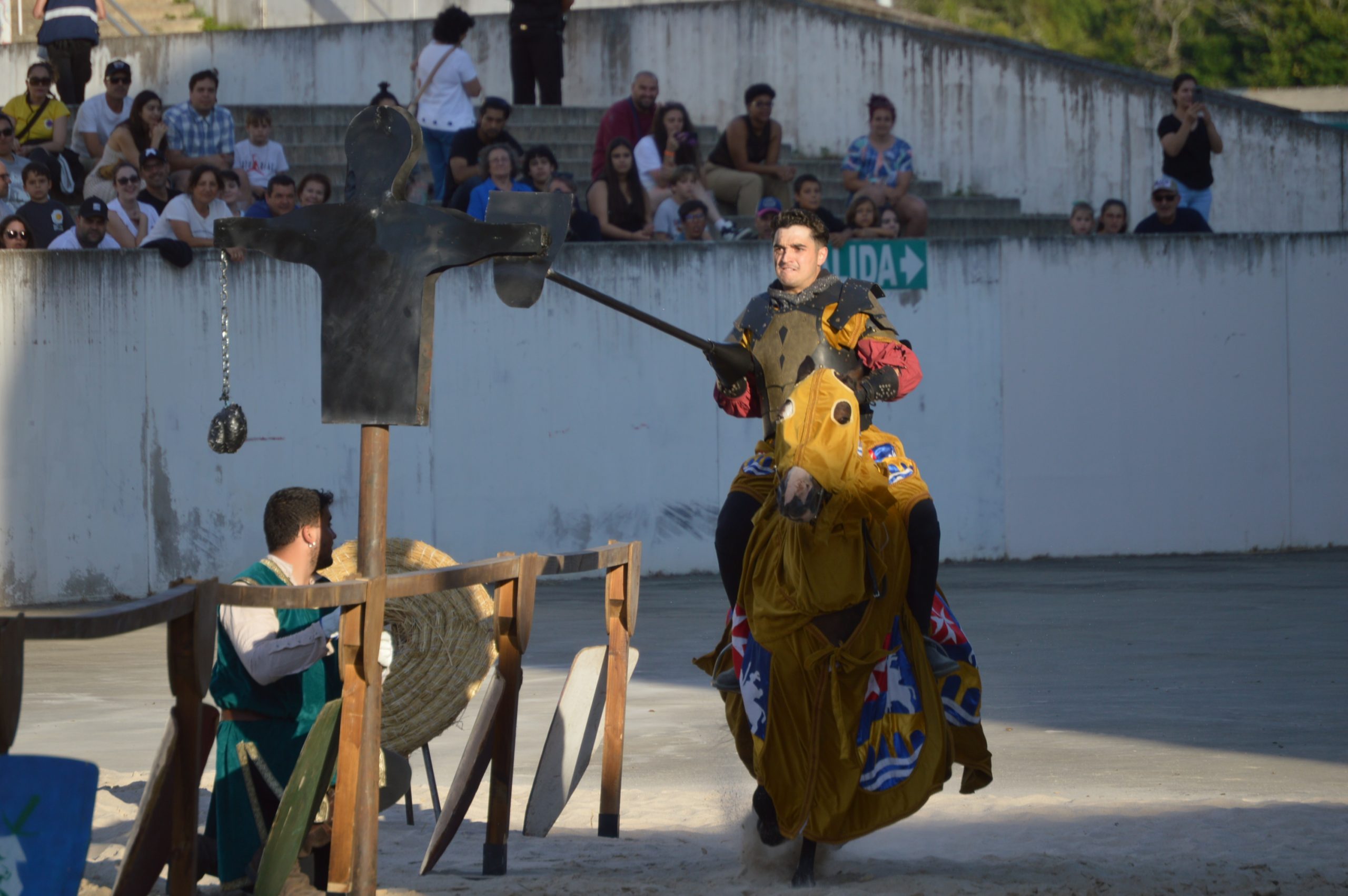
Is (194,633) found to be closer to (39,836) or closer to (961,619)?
(39,836)

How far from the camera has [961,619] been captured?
10.6 m

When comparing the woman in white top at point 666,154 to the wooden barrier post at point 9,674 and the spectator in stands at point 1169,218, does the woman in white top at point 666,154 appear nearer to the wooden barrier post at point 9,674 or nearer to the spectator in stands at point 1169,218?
the spectator in stands at point 1169,218

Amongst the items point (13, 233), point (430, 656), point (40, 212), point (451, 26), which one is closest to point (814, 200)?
point (451, 26)

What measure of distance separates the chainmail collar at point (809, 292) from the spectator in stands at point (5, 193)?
883 centimetres

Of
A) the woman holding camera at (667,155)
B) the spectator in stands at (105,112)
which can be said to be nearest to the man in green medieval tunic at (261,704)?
the woman holding camera at (667,155)

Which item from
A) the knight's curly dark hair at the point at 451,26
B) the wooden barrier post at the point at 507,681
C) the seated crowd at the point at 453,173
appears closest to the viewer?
the wooden barrier post at the point at 507,681

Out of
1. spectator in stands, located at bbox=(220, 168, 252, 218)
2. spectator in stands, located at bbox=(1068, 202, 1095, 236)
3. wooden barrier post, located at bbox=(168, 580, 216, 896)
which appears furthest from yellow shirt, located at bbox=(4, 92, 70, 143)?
wooden barrier post, located at bbox=(168, 580, 216, 896)

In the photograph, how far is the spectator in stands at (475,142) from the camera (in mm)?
13398

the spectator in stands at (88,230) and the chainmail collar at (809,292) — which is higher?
the spectator in stands at (88,230)

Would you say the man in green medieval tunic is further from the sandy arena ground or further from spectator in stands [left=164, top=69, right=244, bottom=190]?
spectator in stands [left=164, top=69, right=244, bottom=190]

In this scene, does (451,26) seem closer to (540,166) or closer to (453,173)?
(453,173)

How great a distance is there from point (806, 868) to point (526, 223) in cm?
207

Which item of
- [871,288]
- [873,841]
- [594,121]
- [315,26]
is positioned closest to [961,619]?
[873,841]

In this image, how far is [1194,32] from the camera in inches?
1502
